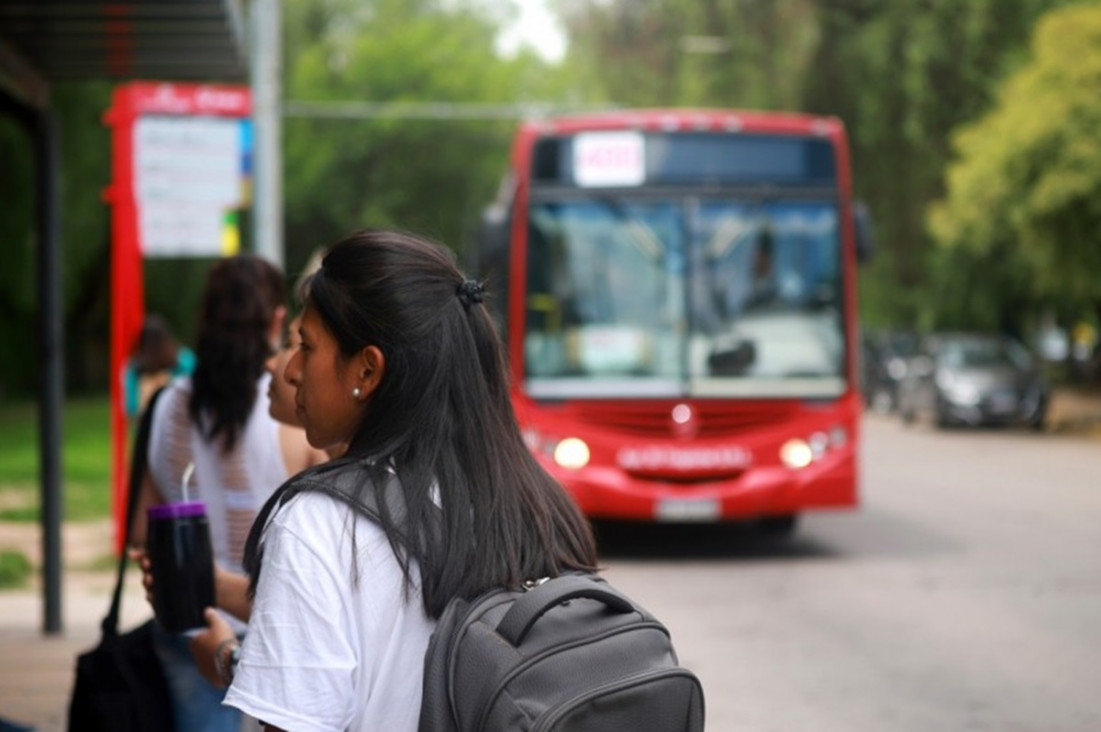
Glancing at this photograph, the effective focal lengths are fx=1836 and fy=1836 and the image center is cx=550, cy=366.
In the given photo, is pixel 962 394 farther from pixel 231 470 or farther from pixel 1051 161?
pixel 231 470

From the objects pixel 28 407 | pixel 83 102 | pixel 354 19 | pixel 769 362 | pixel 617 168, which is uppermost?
pixel 354 19

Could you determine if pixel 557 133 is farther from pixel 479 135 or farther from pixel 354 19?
pixel 354 19

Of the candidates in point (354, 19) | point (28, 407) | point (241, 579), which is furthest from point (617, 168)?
point (354, 19)

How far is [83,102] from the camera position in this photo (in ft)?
93.2

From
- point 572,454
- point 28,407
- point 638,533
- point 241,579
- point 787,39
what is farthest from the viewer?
point 28,407

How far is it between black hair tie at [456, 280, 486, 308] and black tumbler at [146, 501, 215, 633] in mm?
1200

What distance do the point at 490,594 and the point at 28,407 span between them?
39.7 meters

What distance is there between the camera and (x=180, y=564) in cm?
332

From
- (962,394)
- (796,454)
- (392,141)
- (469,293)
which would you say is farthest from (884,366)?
(469,293)

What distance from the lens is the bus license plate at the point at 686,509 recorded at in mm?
12141

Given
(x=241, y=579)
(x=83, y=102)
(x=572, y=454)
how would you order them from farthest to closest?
1. (x=83, y=102)
2. (x=572, y=454)
3. (x=241, y=579)

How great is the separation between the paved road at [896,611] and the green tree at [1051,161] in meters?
10.6

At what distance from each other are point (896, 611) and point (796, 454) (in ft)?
8.07

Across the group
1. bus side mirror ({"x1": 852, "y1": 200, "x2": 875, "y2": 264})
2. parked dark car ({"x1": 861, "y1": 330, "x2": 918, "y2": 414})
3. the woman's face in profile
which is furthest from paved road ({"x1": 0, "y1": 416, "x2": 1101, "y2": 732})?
parked dark car ({"x1": 861, "y1": 330, "x2": 918, "y2": 414})
